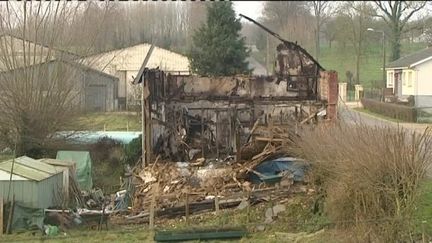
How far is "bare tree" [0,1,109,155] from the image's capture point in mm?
25281

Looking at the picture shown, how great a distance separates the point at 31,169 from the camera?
60.2ft

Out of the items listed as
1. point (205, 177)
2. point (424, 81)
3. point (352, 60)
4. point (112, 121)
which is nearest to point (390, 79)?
point (424, 81)

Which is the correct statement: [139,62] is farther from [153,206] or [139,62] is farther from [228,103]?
[153,206]

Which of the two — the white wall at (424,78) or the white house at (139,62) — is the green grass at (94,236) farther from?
the white house at (139,62)

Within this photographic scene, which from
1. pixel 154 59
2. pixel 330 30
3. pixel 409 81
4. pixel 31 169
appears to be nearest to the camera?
pixel 31 169

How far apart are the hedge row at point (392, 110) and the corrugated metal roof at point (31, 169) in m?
14.7

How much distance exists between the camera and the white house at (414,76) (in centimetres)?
3962

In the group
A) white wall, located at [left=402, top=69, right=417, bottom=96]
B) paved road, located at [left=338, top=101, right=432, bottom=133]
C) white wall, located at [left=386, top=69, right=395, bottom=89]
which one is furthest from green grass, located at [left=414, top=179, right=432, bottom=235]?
white wall, located at [left=386, top=69, right=395, bottom=89]

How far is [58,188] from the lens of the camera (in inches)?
750

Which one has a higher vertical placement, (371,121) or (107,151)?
(371,121)

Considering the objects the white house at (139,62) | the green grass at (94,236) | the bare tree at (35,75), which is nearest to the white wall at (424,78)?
the white house at (139,62)

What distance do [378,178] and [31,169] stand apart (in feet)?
36.1

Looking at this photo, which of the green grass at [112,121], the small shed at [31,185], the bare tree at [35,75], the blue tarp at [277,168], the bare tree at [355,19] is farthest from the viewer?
the bare tree at [355,19]

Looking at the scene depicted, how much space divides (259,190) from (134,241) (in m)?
4.46
